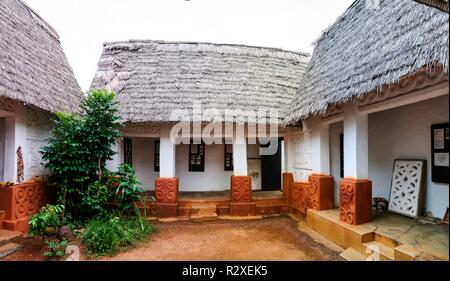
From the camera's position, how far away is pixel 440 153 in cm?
413

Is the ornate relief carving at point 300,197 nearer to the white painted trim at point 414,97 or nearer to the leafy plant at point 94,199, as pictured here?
the white painted trim at point 414,97

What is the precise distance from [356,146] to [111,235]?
4753 mm

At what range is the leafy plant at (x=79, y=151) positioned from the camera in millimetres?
4734

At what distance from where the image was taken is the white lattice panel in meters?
4.35

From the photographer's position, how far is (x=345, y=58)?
4.59 m

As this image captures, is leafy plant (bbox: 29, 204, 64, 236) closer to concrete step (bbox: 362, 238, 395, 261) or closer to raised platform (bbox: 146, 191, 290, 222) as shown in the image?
raised platform (bbox: 146, 191, 290, 222)

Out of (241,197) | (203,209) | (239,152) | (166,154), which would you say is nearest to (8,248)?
(166,154)

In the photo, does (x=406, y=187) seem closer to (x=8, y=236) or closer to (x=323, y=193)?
(x=323, y=193)

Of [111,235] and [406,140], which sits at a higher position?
[406,140]

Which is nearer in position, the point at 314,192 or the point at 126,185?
the point at 126,185

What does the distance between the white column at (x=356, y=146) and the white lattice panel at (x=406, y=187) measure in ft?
3.48
